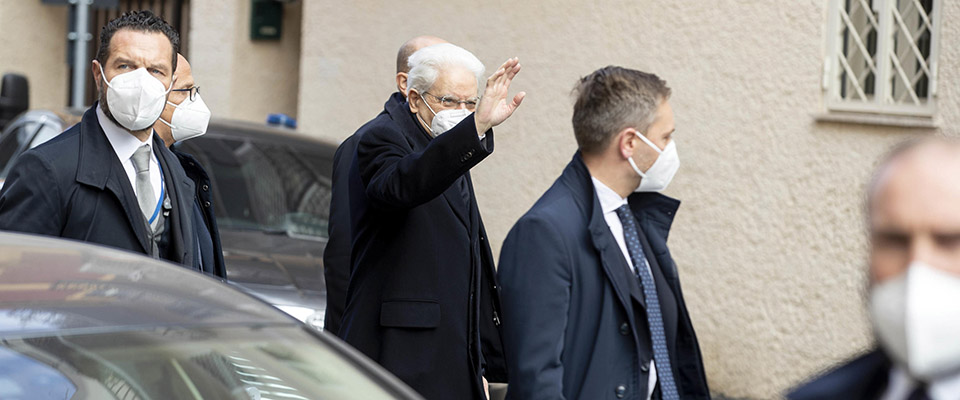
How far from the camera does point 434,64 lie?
3.61 meters

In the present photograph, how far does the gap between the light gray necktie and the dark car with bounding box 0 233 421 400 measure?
859 mm

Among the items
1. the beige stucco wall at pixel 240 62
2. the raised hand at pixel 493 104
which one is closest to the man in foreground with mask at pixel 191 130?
the raised hand at pixel 493 104

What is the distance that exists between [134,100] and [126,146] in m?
0.14

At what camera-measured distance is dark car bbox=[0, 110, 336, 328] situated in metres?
5.70

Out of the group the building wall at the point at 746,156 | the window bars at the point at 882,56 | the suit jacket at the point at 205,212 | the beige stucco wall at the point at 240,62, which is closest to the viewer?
the suit jacket at the point at 205,212

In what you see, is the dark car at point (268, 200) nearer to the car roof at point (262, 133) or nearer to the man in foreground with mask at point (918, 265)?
the car roof at point (262, 133)

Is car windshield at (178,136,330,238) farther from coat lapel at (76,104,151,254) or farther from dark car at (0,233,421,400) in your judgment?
dark car at (0,233,421,400)

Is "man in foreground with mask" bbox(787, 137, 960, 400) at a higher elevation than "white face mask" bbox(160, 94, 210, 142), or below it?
below

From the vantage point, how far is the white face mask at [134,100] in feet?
11.6

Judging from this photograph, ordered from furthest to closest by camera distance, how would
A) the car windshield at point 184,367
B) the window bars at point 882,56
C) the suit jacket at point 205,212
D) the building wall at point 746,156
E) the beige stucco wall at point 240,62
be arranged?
the beige stucco wall at point 240,62 < the building wall at point 746,156 < the window bars at point 882,56 < the suit jacket at point 205,212 < the car windshield at point 184,367

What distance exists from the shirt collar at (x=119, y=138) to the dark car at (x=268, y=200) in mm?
1936

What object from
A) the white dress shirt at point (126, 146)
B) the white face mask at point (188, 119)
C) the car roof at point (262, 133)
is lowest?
the white dress shirt at point (126, 146)

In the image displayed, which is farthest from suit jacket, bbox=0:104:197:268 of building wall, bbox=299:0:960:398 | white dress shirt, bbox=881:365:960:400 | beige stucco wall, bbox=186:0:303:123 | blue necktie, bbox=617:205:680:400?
beige stucco wall, bbox=186:0:303:123

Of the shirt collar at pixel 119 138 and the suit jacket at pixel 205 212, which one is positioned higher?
the shirt collar at pixel 119 138
